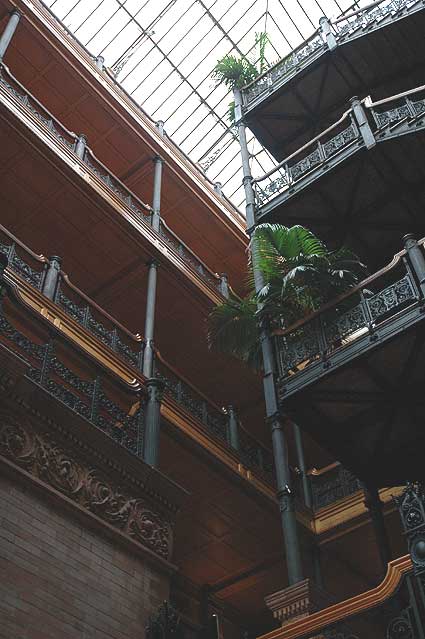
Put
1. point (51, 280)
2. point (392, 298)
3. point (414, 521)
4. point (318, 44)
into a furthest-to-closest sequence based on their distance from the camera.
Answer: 1. point (318, 44)
2. point (51, 280)
3. point (392, 298)
4. point (414, 521)

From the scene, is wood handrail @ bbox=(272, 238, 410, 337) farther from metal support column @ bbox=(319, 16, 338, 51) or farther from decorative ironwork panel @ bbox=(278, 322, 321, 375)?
metal support column @ bbox=(319, 16, 338, 51)

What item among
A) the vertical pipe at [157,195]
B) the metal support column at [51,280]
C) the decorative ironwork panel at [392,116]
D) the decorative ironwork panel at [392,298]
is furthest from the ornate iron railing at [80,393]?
the vertical pipe at [157,195]

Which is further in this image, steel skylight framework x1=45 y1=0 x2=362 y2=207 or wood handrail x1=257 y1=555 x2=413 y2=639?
steel skylight framework x1=45 y1=0 x2=362 y2=207

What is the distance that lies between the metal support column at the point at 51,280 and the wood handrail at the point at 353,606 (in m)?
6.60

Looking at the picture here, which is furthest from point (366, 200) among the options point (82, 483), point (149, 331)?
point (82, 483)

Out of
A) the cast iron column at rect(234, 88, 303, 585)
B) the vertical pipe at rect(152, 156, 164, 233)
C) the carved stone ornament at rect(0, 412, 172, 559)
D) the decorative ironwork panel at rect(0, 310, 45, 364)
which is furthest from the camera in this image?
the vertical pipe at rect(152, 156, 164, 233)

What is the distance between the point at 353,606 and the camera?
6.58m

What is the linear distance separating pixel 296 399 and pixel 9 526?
4.06 meters

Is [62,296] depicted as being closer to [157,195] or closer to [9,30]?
[157,195]

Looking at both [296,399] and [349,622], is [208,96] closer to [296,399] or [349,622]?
[296,399]

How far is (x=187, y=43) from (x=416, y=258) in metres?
17.6

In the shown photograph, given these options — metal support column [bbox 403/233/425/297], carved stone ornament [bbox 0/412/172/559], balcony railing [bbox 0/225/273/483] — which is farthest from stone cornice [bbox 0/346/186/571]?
metal support column [bbox 403/233/425/297]

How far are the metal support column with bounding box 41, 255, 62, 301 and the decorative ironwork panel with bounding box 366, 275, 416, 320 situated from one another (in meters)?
5.07

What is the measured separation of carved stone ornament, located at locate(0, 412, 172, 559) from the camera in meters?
7.51
